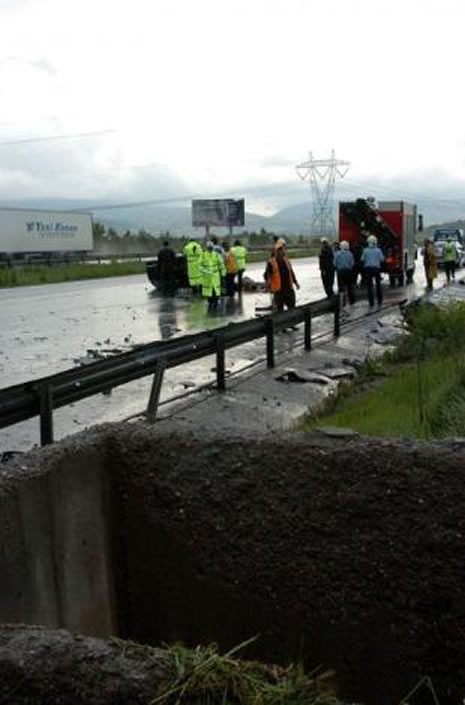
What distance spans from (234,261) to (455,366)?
56.7ft

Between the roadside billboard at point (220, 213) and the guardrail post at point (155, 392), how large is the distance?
196 ft

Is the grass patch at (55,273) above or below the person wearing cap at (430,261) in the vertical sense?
below

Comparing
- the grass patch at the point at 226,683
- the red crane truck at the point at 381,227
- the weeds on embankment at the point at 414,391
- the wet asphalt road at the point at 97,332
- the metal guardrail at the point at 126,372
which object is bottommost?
the wet asphalt road at the point at 97,332

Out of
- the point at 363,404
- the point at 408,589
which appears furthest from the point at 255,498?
the point at 363,404

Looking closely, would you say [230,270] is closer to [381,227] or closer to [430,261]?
[381,227]

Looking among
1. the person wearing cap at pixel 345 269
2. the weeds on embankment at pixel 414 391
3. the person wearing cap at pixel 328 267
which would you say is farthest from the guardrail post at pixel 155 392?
the person wearing cap at pixel 328 267

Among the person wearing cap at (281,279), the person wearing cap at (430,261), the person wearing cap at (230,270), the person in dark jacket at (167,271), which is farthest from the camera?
the person wearing cap at (430,261)

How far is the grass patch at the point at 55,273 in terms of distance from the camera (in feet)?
127

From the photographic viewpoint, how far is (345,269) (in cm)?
2433

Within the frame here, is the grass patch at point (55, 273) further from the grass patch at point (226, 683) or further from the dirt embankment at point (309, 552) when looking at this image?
the grass patch at point (226, 683)

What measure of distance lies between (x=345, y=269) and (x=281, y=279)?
5.49 metres

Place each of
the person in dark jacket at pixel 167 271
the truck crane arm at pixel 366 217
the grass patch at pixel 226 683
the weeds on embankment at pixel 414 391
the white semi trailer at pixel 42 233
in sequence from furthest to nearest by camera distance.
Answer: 1. the white semi trailer at pixel 42 233
2. the truck crane arm at pixel 366 217
3. the person in dark jacket at pixel 167 271
4. the weeds on embankment at pixel 414 391
5. the grass patch at pixel 226 683

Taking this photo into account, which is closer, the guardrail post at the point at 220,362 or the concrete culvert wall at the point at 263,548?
the concrete culvert wall at the point at 263,548

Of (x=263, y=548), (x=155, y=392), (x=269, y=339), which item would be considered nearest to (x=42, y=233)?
(x=269, y=339)
